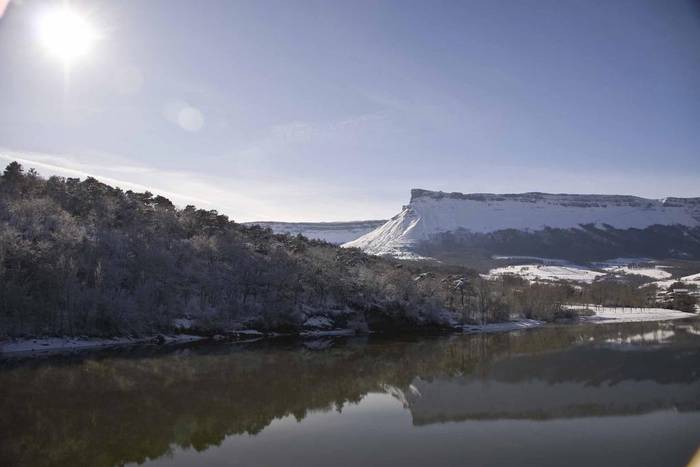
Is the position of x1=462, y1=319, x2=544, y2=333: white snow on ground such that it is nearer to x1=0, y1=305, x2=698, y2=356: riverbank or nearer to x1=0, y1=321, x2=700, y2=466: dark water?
x1=0, y1=305, x2=698, y2=356: riverbank

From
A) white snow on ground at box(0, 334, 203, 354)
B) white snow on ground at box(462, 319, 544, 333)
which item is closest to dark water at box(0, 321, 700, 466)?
white snow on ground at box(0, 334, 203, 354)

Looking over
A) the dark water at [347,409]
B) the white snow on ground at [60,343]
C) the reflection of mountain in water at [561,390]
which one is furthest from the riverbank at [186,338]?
the reflection of mountain in water at [561,390]

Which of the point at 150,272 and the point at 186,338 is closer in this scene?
the point at 186,338

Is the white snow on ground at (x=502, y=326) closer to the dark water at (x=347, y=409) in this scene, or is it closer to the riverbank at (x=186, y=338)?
the riverbank at (x=186, y=338)

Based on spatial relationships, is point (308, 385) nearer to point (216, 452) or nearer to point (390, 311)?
point (216, 452)

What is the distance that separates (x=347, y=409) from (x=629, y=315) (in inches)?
4164

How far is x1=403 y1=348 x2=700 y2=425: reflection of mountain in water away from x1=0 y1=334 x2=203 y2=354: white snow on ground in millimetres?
31885

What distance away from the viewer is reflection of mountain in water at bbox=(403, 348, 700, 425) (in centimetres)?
2552

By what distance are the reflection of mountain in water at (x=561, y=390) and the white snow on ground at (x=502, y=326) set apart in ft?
112

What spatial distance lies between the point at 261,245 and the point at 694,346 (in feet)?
183

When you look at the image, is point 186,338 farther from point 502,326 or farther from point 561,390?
point 502,326

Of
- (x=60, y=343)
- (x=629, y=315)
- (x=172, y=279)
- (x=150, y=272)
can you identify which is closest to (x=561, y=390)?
(x=60, y=343)

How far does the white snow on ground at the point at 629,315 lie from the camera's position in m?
104

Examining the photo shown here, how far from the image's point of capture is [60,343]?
49.9 metres
